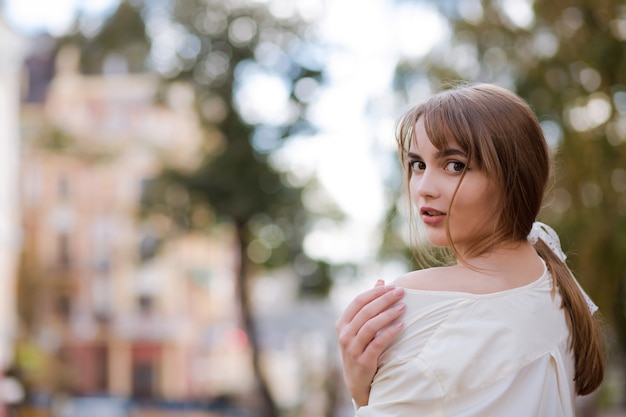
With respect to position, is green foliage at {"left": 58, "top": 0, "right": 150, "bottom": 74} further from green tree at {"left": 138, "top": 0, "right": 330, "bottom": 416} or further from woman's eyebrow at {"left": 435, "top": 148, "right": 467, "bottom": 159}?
woman's eyebrow at {"left": 435, "top": 148, "right": 467, "bottom": 159}

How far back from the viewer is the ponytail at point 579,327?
4.23 feet

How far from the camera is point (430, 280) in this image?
1170mm

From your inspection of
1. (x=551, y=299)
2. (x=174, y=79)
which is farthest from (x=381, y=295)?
(x=174, y=79)

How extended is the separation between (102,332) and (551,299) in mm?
36617

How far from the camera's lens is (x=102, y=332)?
3634cm

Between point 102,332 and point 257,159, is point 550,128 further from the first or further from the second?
point 102,332

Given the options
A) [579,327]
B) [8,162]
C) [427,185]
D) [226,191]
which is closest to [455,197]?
[427,185]

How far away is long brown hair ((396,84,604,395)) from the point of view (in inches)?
47.8

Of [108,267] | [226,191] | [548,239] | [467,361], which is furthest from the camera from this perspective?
[108,267]

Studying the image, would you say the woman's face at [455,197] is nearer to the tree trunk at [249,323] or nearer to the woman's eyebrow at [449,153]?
the woman's eyebrow at [449,153]

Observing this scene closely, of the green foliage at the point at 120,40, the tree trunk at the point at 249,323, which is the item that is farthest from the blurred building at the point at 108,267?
the green foliage at the point at 120,40

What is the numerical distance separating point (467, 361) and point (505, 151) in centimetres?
31

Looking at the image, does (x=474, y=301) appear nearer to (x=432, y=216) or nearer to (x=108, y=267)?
(x=432, y=216)

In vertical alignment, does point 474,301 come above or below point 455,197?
below
